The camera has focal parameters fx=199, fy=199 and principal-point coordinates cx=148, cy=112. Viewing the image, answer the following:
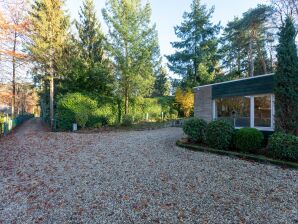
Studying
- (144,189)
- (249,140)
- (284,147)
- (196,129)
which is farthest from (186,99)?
(144,189)

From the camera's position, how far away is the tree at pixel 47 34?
1409 centimetres

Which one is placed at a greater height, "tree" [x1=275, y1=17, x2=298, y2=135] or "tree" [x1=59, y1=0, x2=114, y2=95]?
"tree" [x1=59, y1=0, x2=114, y2=95]

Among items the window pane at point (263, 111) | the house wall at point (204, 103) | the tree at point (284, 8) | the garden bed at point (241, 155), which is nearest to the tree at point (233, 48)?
the tree at point (284, 8)

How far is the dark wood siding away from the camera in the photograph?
855 centimetres

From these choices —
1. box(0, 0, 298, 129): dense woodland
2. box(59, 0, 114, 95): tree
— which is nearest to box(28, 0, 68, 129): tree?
box(0, 0, 298, 129): dense woodland

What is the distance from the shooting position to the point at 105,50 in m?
16.8

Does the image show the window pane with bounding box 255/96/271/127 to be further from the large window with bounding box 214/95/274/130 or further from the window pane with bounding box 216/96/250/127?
the window pane with bounding box 216/96/250/127

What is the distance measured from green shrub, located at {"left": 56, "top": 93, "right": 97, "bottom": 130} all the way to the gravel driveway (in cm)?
713

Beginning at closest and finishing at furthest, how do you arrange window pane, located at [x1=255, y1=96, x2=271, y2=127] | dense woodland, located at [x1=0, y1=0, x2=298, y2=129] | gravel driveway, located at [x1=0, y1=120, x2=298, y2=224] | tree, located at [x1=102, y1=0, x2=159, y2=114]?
gravel driveway, located at [x1=0, y1=120, x2=298, y2=224] → window pane, located at [x1=255, y1=96, x2=271, y2=127] → dense woodland, located at [x1=0, y1=0, x2=298, y2=129] → tree, located at [x1=102, y1=0, x2=159, y2=114]

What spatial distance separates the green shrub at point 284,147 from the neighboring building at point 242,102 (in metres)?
2.59

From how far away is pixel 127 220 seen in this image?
9.98 feet

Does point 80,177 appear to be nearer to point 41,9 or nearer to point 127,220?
point 127,220

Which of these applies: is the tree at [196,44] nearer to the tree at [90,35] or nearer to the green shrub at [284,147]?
the tree at [90,35]

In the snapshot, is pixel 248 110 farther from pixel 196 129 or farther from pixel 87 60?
pixel 87 60
